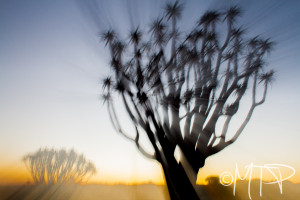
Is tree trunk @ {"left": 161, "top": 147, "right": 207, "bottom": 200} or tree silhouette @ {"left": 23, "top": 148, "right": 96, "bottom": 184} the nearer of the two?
tree trunk @ {"left": 161, "top": 147, "right": 207, "bottom": 200}

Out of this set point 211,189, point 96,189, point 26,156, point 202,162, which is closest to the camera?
point 202,162

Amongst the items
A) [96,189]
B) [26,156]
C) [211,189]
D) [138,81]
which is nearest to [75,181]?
[96,189]

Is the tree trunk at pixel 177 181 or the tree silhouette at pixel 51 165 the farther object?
the tree silhouette at pixel 51 165

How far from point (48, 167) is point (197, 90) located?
17.3 meters

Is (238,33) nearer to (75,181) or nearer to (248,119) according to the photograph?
(248,119)

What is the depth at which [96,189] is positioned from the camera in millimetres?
15797

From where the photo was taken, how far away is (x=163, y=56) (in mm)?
4035

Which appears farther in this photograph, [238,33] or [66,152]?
[66,152]

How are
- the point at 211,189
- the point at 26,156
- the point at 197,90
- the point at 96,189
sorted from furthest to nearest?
the point at 96,189 < the point at 26,156 < the point at 211,189 < the point at 197,90

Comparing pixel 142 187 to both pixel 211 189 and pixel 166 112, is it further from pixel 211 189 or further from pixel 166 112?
pixel 166 112

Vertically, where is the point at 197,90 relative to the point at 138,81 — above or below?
below

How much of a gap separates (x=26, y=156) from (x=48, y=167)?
2.39m

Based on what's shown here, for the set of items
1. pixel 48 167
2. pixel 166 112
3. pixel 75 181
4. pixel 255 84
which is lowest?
pixel 75 181

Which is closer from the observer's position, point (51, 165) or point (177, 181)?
point (177, 181)
